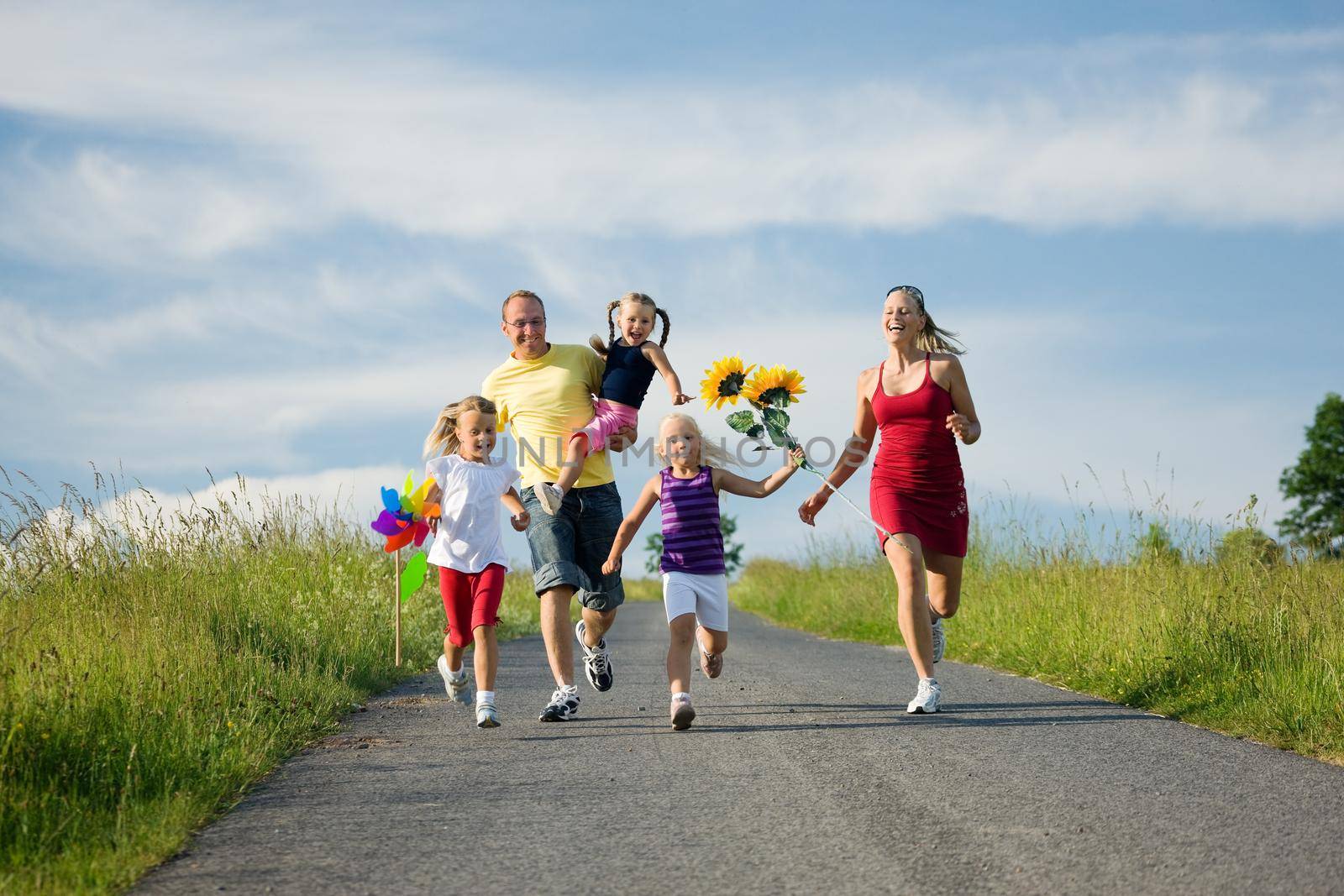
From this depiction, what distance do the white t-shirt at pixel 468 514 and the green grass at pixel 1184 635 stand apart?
4.03 meters

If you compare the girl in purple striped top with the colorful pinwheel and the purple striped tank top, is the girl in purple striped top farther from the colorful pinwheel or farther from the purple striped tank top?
the colorful pinwheel

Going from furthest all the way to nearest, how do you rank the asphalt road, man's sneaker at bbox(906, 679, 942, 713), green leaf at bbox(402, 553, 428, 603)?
green leaf at bbox(402, 553, 428, 603) → man's sneaker at bbox(906, 679, 942, 713) → the asphalt road

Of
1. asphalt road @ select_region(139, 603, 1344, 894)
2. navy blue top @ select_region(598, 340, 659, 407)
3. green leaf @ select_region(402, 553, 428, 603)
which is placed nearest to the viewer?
asphalt road @ select_region(139, 603, 1344, 894)

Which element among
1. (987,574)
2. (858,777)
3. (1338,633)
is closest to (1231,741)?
(1338,633)

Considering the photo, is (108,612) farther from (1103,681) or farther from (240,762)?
(1103,681)

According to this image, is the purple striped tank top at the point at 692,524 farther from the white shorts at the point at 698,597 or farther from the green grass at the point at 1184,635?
the green grass at the point at 1184,635

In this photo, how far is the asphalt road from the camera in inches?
148

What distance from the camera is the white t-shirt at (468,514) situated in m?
6.60

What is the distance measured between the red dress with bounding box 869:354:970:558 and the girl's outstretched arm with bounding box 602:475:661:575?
1.41 meters

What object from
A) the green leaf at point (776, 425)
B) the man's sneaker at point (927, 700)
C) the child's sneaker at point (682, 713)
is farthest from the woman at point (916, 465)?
the child's sneaker at point (682, 713)

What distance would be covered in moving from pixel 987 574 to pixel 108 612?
9442 mm

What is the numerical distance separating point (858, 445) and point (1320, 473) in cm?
5156

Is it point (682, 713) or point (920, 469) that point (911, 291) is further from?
point (682, 713)

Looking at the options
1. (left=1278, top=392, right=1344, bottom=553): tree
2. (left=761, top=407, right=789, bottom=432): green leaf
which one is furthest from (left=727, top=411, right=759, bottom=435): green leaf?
(left=1278, top=392, right=1344, bottom=553): tree
